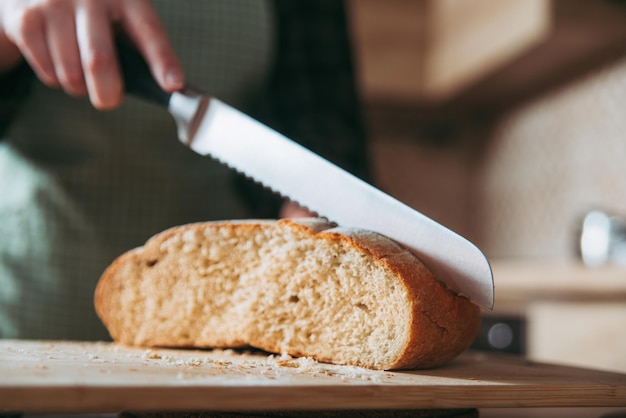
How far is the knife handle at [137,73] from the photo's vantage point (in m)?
1.05

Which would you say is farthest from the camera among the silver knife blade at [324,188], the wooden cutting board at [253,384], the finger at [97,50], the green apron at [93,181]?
the green apron at [93,181]

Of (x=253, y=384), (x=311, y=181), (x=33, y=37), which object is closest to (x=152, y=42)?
(x=33, y=37)

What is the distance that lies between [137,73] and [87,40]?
0.35 ft

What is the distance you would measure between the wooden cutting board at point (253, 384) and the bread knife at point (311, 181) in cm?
13

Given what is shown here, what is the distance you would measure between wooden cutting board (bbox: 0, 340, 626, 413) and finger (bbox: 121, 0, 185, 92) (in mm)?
411

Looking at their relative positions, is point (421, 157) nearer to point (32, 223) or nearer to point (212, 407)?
point (32, 223)

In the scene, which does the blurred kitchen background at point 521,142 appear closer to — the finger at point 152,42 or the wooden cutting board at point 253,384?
the wooden cutting board at point 253,384

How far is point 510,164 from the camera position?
10.4 ft

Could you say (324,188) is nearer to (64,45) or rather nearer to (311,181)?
(311,181)

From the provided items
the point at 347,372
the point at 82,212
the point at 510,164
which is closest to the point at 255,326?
the point at 347,372

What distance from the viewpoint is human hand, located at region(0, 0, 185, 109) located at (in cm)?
96

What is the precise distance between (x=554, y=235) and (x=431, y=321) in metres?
2.12

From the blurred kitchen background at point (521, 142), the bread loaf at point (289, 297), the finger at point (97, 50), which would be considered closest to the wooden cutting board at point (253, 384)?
the bread loaf at point (289, 297)

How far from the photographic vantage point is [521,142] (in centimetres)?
307
